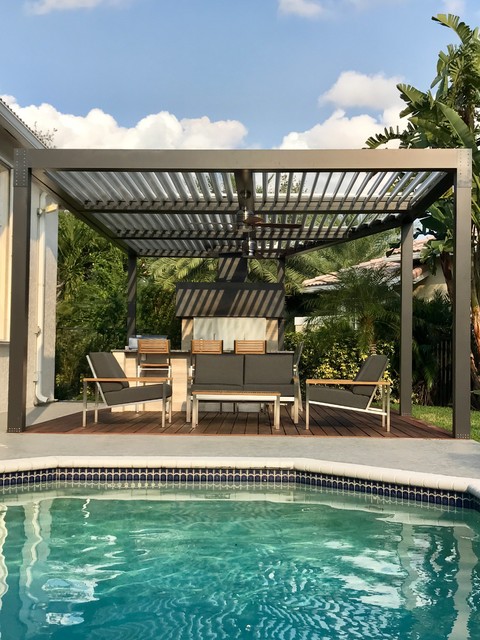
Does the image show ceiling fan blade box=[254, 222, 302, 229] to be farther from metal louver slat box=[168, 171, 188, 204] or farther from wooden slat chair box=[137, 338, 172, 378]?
wooden slat chair box=[137, 338, 172, 378]

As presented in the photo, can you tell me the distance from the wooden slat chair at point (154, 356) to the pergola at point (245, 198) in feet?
7.16

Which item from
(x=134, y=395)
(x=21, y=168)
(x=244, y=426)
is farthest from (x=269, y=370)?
(x=21, y=168)

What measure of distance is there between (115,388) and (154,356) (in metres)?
2.43

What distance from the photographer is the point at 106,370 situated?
9.67 m

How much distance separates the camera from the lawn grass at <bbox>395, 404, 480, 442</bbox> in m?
10.1

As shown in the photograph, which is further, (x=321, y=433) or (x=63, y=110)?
(x=63, y=110)

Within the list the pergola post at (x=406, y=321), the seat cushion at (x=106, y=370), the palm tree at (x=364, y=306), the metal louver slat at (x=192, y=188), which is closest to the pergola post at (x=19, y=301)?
the seat cushion at (x=106, y=370)

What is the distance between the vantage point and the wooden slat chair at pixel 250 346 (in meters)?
12.8

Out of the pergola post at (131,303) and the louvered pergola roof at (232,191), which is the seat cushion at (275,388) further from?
the pergola post at (131,303)

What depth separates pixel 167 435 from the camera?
834cm

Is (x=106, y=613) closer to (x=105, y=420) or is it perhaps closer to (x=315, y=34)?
(x=105, y=420)

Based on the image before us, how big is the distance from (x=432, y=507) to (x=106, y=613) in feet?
9.94

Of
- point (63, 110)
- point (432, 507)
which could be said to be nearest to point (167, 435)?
point (432, 507)

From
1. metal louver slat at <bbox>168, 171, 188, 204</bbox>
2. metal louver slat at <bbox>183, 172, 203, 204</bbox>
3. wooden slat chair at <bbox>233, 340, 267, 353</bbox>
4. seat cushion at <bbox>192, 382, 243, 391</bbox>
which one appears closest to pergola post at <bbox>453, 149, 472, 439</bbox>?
seat cushion at <bbox>192, 382, 243, 391</bbox>
